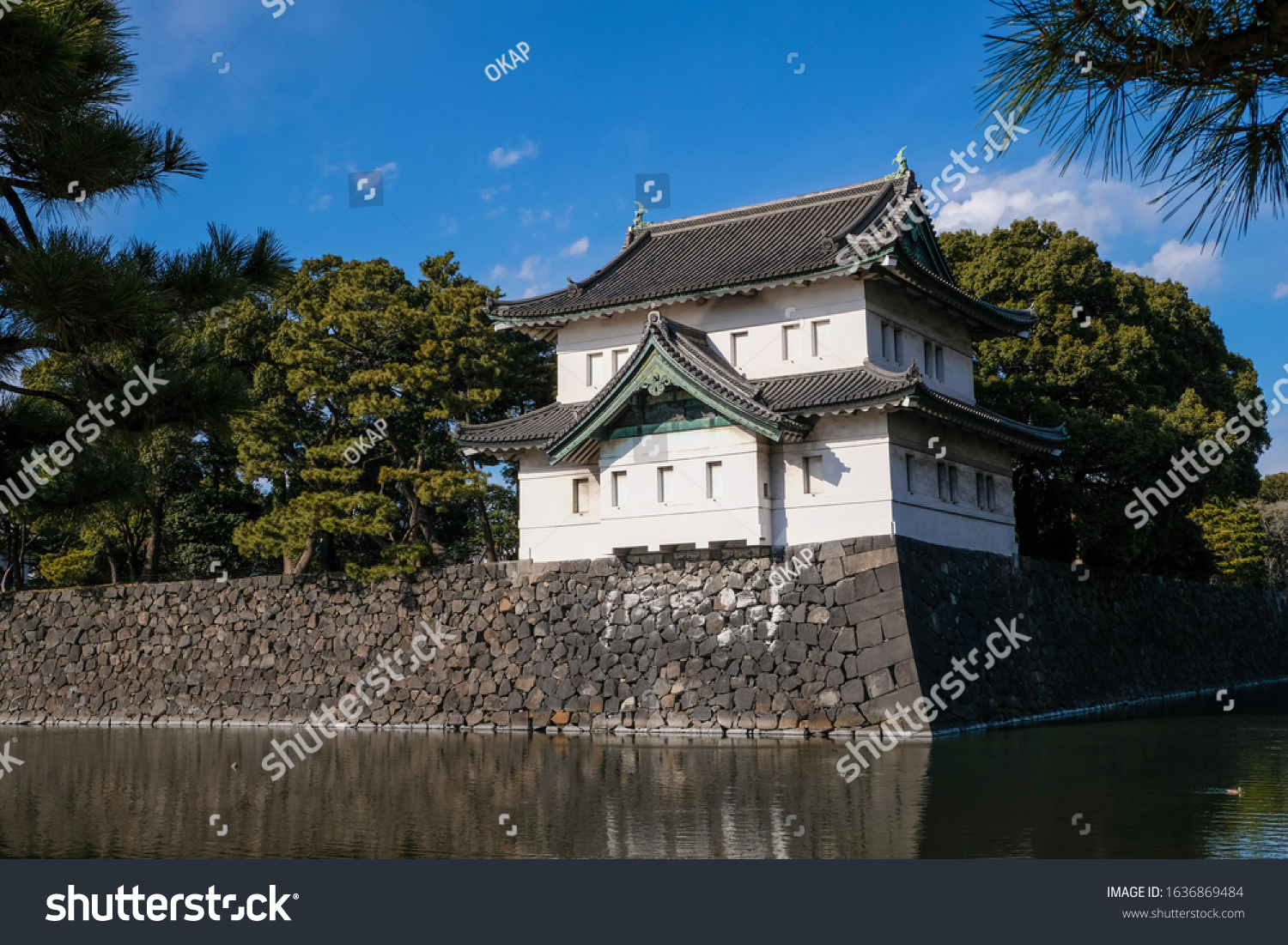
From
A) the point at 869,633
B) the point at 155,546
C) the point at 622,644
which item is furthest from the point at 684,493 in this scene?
the point at 155,546

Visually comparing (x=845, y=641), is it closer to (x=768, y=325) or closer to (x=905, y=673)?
(x=905, y=673)

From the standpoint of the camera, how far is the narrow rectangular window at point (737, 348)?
20.3 m

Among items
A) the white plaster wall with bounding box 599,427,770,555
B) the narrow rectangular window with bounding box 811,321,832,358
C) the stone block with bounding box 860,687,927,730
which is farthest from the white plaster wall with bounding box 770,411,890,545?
the stone block with bounding box 860,687,927,730

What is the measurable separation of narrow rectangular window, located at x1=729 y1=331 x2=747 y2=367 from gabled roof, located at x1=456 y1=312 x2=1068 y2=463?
24 cm

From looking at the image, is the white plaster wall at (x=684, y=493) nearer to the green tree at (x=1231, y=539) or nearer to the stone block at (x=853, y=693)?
the stone block at (x=853, y=693)

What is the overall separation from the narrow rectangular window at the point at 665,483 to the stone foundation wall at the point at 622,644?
1160 millimetres

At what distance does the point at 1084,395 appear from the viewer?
26.6m

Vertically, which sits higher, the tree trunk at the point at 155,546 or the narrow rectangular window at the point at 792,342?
the narrow rectangular window at the point at 792,342

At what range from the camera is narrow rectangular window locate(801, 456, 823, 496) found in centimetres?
1855

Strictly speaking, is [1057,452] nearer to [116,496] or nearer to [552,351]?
[552,351]

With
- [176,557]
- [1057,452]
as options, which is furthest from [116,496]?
[176,557]

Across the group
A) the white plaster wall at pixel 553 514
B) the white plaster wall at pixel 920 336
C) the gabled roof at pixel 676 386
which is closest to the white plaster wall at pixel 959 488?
the white plaster wall at pixel 920 336

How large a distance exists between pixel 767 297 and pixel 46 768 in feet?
44.2

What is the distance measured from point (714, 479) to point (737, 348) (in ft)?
9.46
